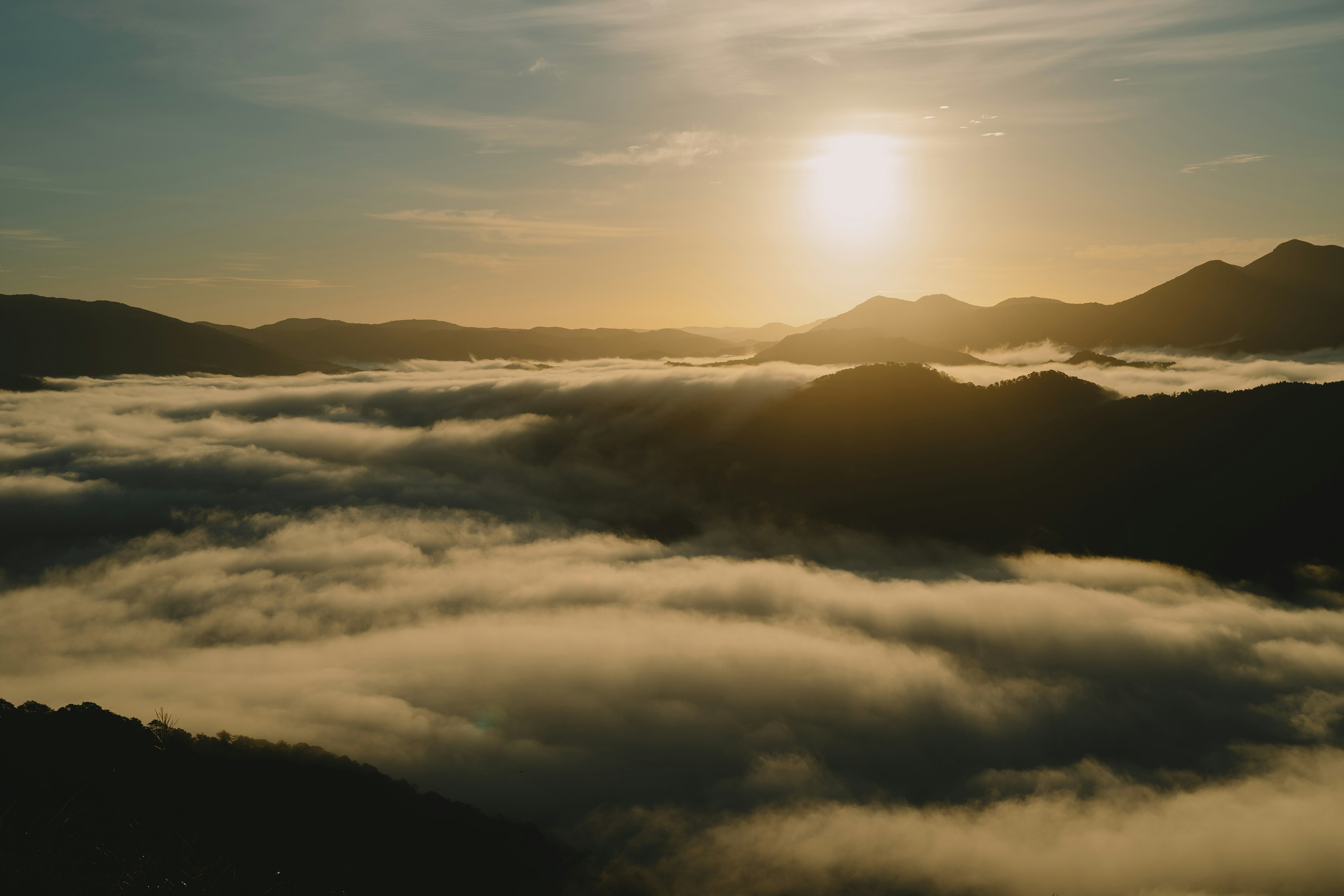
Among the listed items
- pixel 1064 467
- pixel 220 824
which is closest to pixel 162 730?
pixel 220 824

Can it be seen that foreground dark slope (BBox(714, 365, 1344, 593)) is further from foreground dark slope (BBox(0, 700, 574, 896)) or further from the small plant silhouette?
the small plant silhouette

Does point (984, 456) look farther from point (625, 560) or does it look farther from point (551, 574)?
point (551, 574)

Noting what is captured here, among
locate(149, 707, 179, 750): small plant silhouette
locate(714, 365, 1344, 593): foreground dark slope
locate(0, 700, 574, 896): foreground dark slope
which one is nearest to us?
locate(0, 700, 574, 896): foreground dark slope

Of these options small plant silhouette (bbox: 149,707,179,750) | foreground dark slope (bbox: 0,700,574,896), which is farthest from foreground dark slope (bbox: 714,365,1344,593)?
small plant silhouette (bbox: 149,707,179,750)

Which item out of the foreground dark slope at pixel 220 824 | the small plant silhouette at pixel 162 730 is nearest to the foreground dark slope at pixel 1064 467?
the foreground dark slope at pixel 220 824

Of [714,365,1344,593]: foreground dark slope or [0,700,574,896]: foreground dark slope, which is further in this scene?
[714,365,1344,593]: foreground dark slope

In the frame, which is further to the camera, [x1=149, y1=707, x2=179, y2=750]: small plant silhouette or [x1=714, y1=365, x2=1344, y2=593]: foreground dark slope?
[x1=714, y1=365, x2=1344, y2=593]: foreground dark slope

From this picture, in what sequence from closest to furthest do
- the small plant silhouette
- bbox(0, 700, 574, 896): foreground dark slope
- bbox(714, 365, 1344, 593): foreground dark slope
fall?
bbox(0, 700, 574, 896): foreground dark slope < the small plant silhouette < bbox(714, 365, 1344, 593): foreground dark slope

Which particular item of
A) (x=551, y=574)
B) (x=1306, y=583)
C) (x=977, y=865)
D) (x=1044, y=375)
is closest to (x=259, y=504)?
(x=551, y=574)
